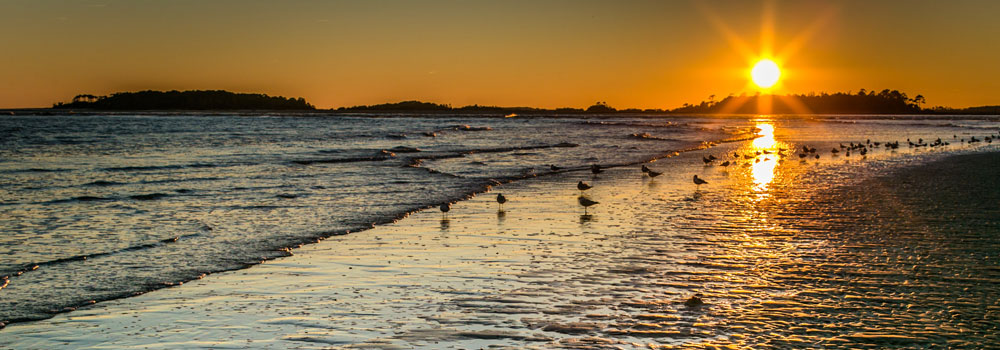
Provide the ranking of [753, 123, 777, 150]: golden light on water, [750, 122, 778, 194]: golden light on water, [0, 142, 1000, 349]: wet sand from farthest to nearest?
[753, 123, 777, 150]: golden light on water
[750, 122, 778, 194]: golden light on water
[0, 142, 1000, 349]: wet sand

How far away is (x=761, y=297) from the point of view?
8.28 meters

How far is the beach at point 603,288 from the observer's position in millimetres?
7082

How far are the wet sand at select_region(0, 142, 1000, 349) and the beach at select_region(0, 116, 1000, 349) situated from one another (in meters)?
0.03

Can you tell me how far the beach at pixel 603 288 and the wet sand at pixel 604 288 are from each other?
3cm

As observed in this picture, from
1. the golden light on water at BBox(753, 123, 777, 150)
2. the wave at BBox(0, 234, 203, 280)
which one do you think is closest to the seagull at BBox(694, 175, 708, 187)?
the wave at BBox(0, 234, 203, 280)

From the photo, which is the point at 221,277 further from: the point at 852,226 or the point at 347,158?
the point at 347,158

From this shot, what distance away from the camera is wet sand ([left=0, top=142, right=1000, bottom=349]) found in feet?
23.2

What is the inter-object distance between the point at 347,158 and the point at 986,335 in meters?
28.5

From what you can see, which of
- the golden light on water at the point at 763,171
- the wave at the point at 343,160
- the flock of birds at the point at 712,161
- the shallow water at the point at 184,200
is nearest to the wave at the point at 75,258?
the shallow water at the point at 184,200

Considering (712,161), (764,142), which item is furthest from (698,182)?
(764,142)

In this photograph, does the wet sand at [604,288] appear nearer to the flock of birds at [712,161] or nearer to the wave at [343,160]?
the flock of birds at [712,161]

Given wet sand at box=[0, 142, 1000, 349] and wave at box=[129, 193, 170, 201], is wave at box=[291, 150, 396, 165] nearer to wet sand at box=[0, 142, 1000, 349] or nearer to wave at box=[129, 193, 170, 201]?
wave at box=[129, 193, 170, 201]

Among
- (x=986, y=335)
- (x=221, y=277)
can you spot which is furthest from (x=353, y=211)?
(x=986, y=335)

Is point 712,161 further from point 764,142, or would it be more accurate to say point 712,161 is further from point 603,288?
point 603,288
